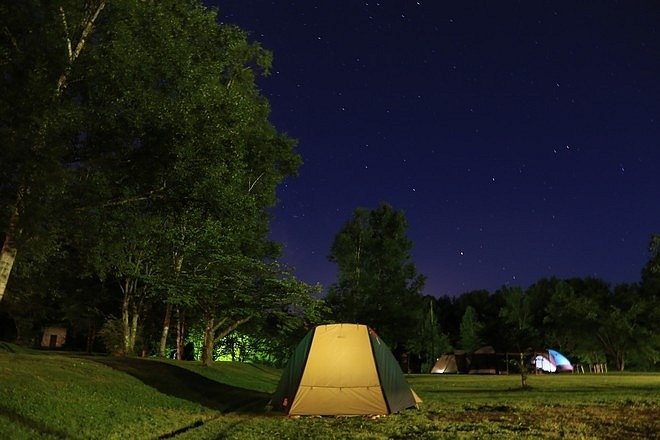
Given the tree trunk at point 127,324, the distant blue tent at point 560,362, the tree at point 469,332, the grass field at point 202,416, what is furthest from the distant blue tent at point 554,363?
the grass field at point 202,416

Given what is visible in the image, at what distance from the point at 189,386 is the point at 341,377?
24.8ft

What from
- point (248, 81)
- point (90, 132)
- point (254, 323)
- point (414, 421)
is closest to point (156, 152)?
point (90, 132)

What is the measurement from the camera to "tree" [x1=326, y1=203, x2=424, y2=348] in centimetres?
4859

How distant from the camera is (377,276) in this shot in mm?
50812

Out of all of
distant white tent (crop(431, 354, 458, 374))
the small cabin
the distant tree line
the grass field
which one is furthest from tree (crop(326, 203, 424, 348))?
the small cabin

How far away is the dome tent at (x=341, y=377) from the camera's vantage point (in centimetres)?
1537

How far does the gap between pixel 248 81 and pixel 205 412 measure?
1772 centimetres

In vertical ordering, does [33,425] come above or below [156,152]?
below

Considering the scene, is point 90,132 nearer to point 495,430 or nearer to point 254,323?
point 495,430

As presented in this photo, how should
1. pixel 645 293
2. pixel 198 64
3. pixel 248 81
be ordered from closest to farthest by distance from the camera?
pixel 198 64
pixel 248 81
pixel 645 293

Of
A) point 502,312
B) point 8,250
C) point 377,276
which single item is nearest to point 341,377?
point 8,250

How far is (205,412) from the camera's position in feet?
53.8

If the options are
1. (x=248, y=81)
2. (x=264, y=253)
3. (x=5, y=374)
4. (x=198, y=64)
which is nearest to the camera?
(x=5, y=374)

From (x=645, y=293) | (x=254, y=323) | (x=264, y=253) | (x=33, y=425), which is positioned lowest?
(x=33, y=425)
